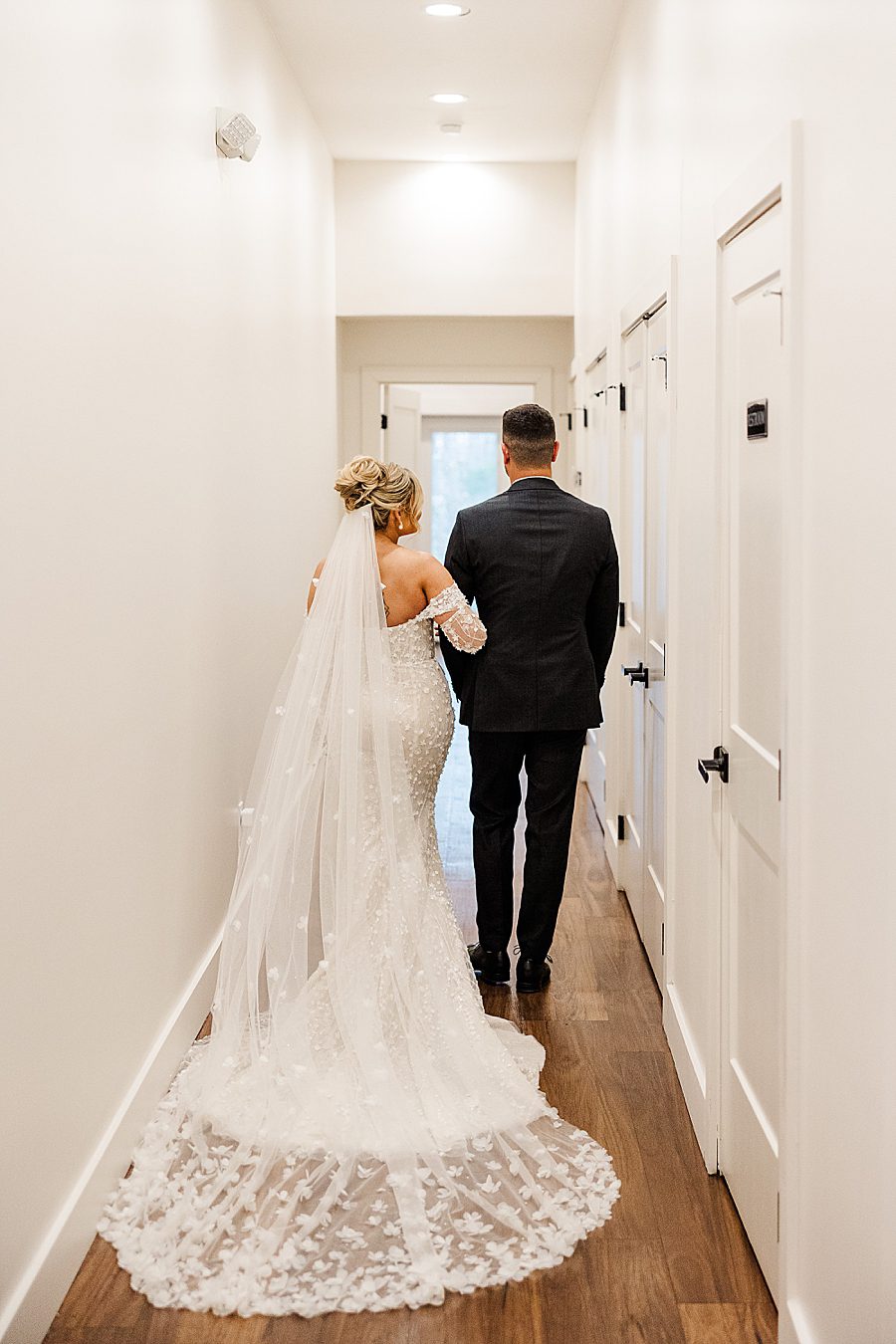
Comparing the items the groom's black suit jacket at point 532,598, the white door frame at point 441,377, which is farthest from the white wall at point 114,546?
the white door frame at point 441,377

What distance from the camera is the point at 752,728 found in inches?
101

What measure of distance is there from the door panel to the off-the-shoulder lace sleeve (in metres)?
1.09

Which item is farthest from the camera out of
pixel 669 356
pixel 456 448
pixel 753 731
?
pixel 456 448

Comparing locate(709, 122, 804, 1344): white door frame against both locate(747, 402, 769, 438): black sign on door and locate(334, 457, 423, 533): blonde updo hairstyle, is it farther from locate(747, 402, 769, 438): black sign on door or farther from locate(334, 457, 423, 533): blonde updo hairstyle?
locate(334, 457, 423, 533): blonde updo hairstyle

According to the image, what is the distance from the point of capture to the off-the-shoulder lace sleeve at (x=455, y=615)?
373cm

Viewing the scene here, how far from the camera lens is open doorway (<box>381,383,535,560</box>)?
1197 centimetres

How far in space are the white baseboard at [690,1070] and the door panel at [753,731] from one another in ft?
0.21

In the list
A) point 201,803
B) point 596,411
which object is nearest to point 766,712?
point 201,803

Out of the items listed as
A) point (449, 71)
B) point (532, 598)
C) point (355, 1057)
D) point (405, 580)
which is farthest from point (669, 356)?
point (449, 71)

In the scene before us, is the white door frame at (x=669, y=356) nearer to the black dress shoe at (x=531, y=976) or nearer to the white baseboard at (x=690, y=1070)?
the white baseboard at (x=690, y=1070)

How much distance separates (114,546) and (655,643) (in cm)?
191

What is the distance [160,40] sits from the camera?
317 centimetres

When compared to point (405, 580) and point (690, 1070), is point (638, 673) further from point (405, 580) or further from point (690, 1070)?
point (690, 1070)

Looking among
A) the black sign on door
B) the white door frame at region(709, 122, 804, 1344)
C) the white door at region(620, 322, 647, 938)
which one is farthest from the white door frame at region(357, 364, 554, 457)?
the white door frame at region(709, 122, 804, 1344)
